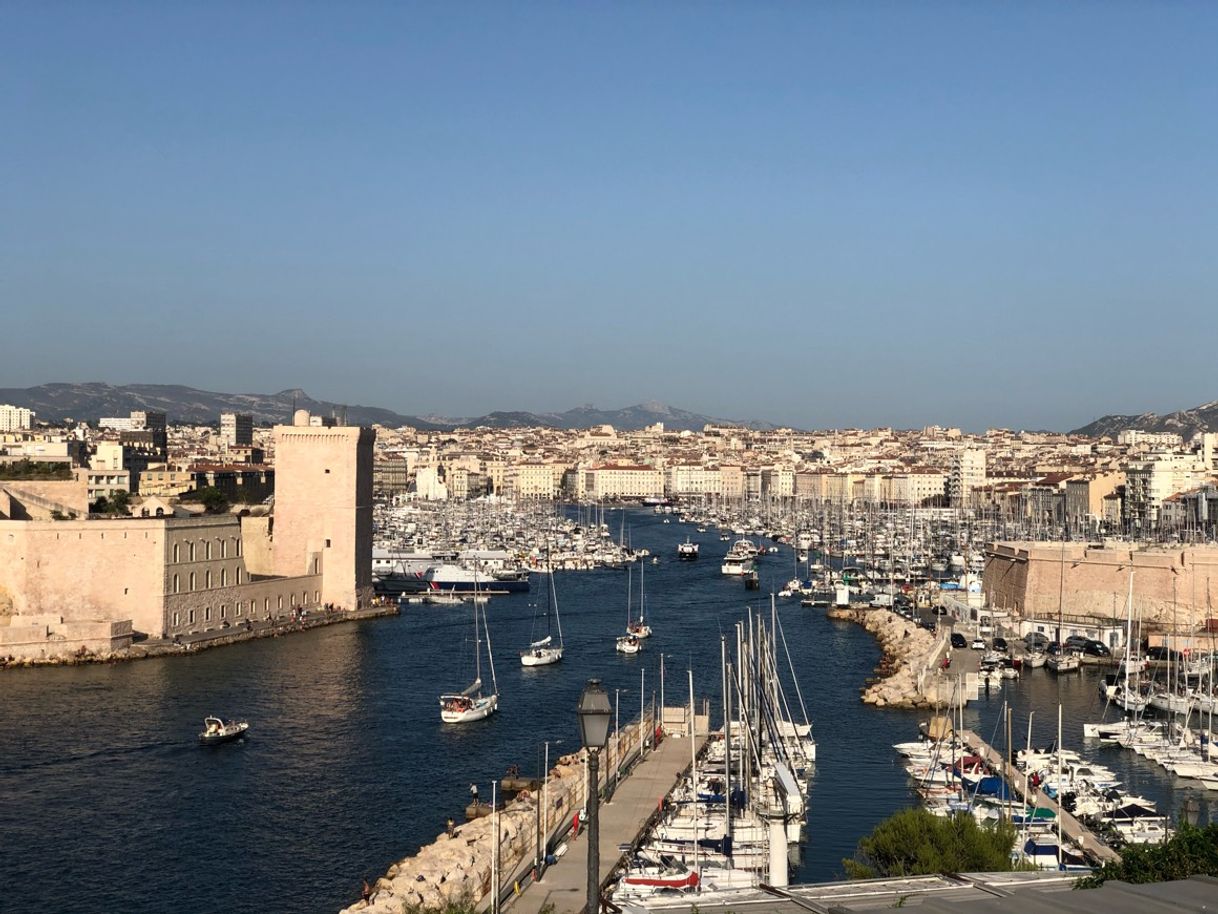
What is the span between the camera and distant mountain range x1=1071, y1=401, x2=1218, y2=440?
10100 cm

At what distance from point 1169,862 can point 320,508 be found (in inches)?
741

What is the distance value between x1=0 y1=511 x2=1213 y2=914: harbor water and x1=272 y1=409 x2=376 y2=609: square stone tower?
1.27 metres

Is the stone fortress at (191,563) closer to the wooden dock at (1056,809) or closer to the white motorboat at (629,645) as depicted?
the white motorboat at (629,645)

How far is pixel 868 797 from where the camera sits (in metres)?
11.1

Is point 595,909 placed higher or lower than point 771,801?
higher

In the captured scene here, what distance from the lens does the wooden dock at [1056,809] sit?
9.47m

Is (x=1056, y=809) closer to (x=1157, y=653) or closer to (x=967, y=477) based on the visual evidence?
(x=1157, y=653)

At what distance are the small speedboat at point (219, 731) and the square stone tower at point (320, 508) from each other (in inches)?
359

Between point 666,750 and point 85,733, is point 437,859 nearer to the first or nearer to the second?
point 666,750

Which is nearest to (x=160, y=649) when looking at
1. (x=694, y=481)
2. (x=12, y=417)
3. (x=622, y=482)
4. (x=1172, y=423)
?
(x=12, y=417)

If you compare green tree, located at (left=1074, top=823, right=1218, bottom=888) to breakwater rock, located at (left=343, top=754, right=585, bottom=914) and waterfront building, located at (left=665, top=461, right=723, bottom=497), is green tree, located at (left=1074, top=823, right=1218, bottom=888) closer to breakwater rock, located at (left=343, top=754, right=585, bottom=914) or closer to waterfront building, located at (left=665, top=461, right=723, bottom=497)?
breakwater rock, located at (left=343, top=754, right=585, bottom=914)

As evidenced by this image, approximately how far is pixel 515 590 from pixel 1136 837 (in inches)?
733

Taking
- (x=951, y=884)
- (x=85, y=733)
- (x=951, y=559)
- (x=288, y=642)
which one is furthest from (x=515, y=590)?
(x=951, y=884)

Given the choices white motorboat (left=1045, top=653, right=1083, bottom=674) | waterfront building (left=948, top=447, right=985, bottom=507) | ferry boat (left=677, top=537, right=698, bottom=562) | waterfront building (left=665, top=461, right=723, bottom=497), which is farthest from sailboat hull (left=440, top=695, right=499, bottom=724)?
waterfront building (left=665, top=461, right=723, bottom=497)
